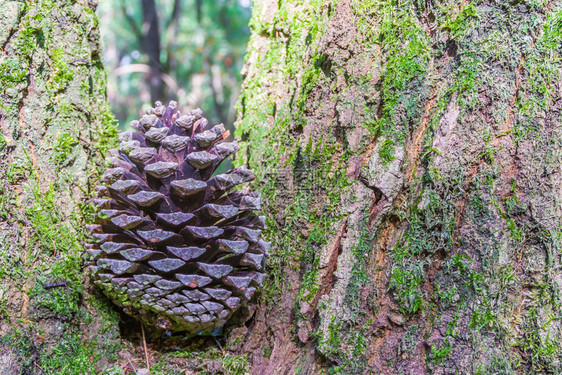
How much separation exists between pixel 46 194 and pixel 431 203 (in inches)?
32.1

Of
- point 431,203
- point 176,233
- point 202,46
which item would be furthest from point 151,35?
point 431,203

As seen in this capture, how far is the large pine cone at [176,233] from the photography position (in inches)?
31.4

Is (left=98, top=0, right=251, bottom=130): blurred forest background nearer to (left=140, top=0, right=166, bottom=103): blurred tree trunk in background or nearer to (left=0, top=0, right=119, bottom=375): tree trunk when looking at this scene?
(left=140, top=0, right=166, bottom=103): blurred tree trunk in background

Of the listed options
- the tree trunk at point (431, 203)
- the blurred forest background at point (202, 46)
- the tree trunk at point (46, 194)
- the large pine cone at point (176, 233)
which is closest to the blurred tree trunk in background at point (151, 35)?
the blurred forest background at point (202, 46)

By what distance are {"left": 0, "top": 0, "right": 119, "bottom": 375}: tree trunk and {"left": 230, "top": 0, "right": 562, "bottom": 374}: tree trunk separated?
1.35ft

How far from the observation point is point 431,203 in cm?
78

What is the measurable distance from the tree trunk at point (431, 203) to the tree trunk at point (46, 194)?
1.35ft

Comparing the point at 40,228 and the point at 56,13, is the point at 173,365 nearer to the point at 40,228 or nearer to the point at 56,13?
the point at 40,228

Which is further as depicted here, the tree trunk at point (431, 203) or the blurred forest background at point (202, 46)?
the blurred forest background at point (202, 46)

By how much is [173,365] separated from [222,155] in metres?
0.49

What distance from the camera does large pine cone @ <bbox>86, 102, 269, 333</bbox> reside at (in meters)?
0.80

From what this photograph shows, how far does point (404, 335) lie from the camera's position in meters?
0.78

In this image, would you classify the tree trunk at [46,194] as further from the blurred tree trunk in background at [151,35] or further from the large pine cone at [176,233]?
the blurred tree trunk in background at [151,35]

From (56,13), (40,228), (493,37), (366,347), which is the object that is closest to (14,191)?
(40,228)
